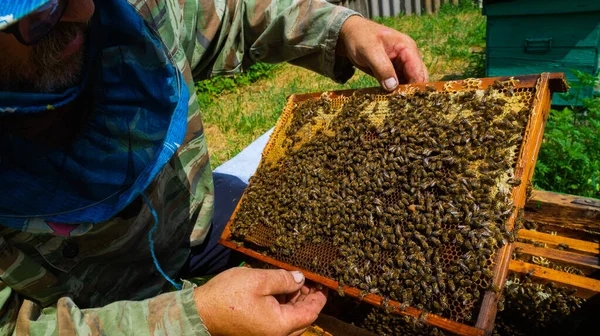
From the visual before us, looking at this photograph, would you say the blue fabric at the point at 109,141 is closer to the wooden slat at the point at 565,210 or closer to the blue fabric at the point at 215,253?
the blue fabric at the point at 215,253

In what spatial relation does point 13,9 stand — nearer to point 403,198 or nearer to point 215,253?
point 403,198

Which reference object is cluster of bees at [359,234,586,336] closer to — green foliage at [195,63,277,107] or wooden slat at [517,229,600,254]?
wooden slat at [517,229,600,254]

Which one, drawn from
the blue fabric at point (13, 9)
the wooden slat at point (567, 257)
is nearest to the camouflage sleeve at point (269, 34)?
the wooden slat at point (567, 257)

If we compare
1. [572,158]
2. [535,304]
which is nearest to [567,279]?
[535,304]

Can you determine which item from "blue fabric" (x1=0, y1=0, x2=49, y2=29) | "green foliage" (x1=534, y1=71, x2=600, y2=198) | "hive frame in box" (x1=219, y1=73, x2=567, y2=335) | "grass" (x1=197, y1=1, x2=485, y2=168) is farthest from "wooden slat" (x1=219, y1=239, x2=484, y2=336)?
"grass" (x1=197, y1=1, x2=485, y2=168)

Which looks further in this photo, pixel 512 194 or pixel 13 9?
pixel 512 194

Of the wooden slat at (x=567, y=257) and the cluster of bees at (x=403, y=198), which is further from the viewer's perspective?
the wooden slat at (x=567, y=257)
